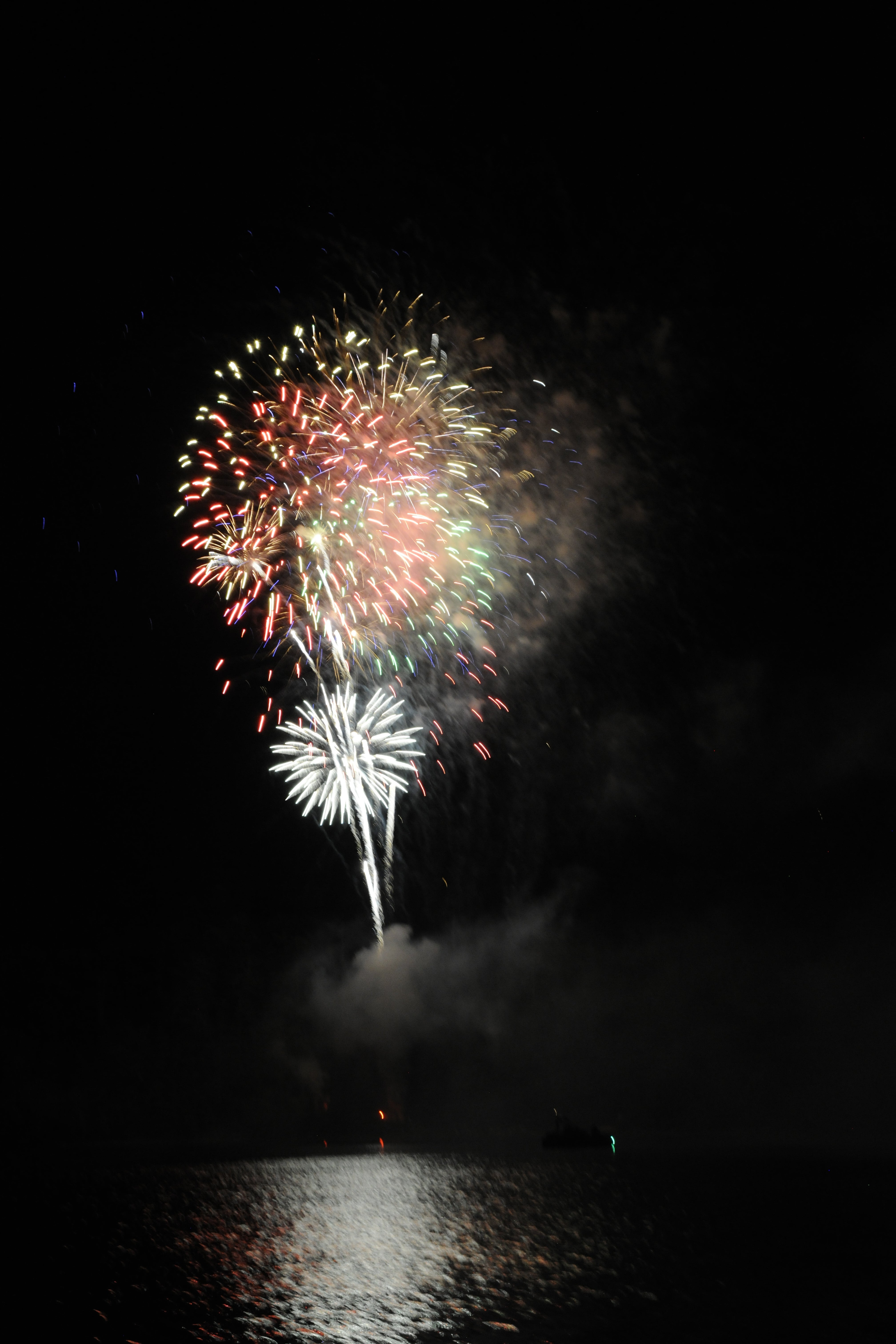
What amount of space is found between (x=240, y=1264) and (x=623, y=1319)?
2267cm

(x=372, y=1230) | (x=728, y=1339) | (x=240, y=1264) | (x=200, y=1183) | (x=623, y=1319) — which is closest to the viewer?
(x=728, y=1339)

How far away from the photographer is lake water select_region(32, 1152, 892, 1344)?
114 ft

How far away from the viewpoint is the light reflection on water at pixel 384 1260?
35438mm

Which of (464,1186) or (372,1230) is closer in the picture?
(372,1230)

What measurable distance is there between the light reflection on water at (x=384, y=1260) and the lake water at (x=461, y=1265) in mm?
196

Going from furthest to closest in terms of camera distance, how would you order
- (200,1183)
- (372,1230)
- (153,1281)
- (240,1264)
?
(200,1183) < (372,1230) < (240,1264) < (153,1281)

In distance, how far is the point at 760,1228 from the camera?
68750mm

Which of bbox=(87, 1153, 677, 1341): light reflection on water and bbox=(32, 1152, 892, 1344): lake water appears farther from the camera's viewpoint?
bbox=(87, 1153, 677, 1341): light reflection on water

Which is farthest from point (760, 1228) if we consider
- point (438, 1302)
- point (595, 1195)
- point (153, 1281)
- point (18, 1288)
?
point (18, 1288)

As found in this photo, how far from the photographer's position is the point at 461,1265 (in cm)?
4950

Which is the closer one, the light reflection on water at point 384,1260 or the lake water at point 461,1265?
the lake water at point 461,1265

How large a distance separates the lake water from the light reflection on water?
196 mm

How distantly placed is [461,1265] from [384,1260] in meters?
4.50

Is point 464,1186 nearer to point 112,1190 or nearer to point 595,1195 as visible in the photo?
point 595,1195
